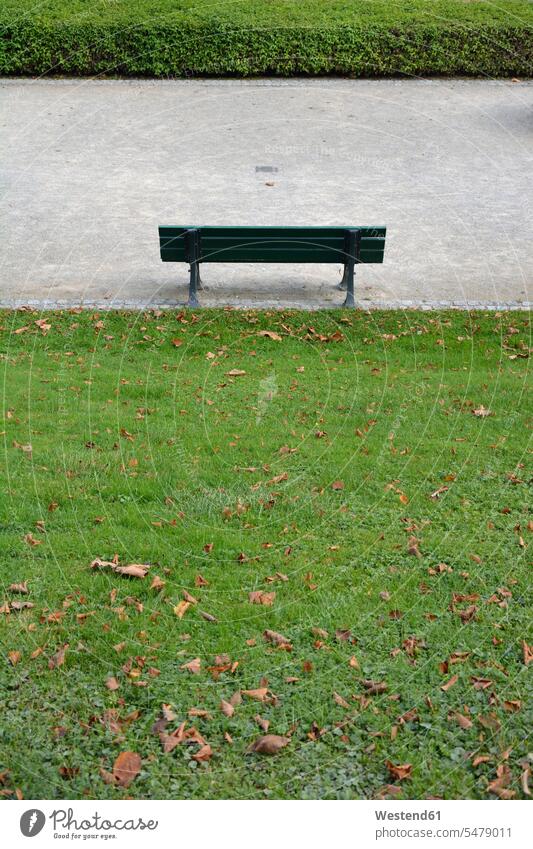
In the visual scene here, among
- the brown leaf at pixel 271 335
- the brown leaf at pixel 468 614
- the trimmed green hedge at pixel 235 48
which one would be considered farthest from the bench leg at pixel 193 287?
the trimmed green hedge at pixel 235 48

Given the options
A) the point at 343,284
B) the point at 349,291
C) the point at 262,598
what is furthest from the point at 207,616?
the point at 343,284

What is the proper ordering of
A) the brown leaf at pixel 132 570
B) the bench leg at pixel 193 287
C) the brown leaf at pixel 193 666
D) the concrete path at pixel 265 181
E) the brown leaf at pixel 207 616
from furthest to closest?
the concrete path at pixel 265 181 → the bench leg at pixel 193 287 → the brown leaf at pixel 132 570 → the brown leaf at pixel 207 616 → the brown leaf at pixel 193 666

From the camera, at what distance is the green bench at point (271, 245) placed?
862 cm

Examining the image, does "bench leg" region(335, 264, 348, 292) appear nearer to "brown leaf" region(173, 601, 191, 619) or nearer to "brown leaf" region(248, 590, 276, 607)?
"brown leaf" region(248, 590, 276, 607)

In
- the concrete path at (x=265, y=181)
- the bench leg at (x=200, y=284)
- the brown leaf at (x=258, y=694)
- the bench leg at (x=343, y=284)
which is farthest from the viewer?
the concrete path at (x=265, y=181)

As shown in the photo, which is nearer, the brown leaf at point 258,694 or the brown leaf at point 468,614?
the brown leaf at point 258,694

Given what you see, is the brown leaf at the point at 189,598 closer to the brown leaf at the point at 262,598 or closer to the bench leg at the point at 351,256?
the brown leaf at the point at 262,598

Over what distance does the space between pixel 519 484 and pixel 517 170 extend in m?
7.88

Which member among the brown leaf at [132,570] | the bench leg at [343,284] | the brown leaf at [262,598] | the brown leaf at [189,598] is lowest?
the bench leg at [343,284]

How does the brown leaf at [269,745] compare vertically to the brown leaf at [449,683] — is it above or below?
above

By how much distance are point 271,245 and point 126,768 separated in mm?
5623

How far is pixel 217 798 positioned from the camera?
368 centimetres

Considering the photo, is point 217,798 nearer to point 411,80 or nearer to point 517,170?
point 517,170

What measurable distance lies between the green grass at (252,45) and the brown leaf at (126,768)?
1430 cm
